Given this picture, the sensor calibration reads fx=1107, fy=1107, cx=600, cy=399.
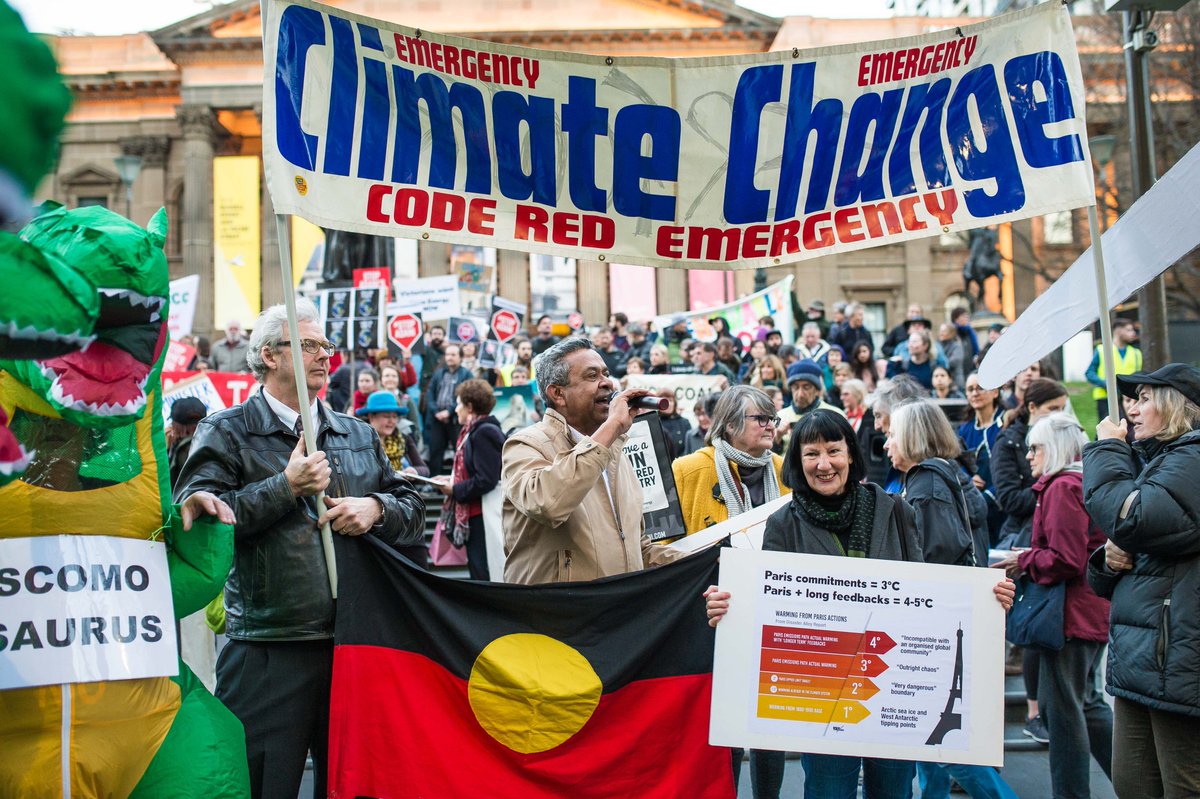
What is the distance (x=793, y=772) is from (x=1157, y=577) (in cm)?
285

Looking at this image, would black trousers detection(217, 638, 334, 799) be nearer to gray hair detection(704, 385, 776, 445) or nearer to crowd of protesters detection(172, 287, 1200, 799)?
crowd of protesters detection(172, 287, 1200, 799)

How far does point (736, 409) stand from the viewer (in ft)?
17.4

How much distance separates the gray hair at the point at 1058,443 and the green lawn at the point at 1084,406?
1264 centimetres

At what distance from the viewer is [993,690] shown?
3730 mm

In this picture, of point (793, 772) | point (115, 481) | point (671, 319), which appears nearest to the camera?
point (115, 481)

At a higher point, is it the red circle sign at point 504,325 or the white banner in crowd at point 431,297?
the white banner in crowd at point 431,297

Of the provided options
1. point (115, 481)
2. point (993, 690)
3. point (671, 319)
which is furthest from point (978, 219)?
point (671, 319)

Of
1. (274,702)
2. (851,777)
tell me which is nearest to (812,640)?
(851,777)

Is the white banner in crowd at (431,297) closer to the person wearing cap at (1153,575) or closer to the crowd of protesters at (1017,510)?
the crowd of protesters at (1017,510)

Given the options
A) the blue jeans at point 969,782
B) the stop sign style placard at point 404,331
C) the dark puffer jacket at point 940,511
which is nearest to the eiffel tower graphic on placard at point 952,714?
the dark puffer jacket at point 940,511

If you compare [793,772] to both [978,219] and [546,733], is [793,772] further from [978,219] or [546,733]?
[978,219]

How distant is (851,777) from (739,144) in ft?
7.86

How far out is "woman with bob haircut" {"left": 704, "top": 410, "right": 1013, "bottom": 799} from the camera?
3.88m

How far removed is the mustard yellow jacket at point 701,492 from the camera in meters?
5.35
